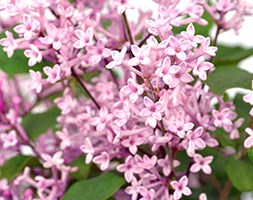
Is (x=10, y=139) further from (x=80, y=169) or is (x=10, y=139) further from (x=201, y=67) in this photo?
(x=201, y=67)

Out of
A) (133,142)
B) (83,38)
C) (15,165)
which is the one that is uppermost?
(83,38)

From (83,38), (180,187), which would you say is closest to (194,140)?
(180,187)

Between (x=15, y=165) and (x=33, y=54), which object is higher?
(x=33, y=54)

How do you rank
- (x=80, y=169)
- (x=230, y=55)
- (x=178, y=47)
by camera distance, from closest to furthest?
1. (x=178, y=47)
2. (x=80, y=169)
3. (x=230, y=55)

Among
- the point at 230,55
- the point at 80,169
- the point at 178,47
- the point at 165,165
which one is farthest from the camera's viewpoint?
the point at 230,55

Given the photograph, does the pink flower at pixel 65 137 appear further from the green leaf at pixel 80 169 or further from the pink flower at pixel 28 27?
the pink flower at pixel 28 27

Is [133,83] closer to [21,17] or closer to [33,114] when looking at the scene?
[21,17]
